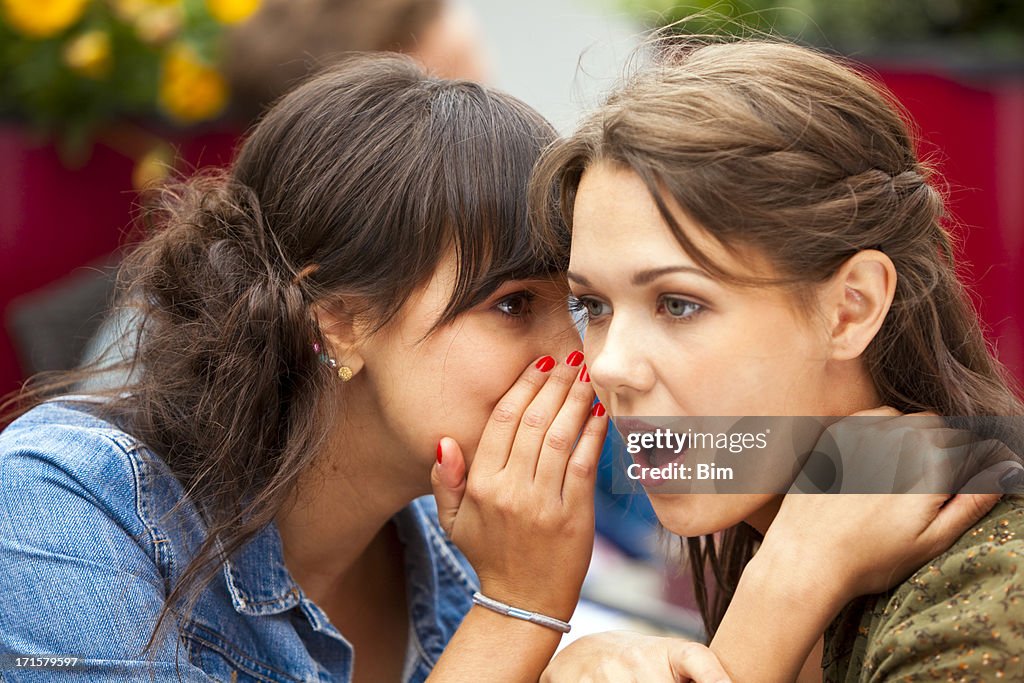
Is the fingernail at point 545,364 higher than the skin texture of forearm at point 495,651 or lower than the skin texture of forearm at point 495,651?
higher

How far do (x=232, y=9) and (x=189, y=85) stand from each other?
0.34 metres

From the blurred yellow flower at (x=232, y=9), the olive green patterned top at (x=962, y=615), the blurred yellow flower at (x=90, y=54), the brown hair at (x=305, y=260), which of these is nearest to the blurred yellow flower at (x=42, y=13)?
the blurred yellow flower at (x=90, y=54)

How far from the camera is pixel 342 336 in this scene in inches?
67.9

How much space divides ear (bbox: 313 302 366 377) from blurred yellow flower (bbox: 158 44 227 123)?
5.88ft

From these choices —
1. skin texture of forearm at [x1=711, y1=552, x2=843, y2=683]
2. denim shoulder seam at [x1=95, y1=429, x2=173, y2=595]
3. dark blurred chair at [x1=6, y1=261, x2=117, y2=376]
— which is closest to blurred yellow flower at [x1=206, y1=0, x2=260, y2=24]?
dark blurred chair at [x1=6, y1=261, x2=117, y2=376]

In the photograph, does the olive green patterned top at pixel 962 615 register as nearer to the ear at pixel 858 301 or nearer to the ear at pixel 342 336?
the ear at pixel 858 301

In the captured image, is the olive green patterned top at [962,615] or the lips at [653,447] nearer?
the olive green patterned top at [962,615]

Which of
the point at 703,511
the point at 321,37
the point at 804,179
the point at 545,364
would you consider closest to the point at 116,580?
the point at 545,364

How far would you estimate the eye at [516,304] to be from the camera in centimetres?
169

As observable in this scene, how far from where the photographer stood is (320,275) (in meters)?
1.71

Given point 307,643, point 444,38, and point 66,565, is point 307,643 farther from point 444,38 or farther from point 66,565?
point 444,38

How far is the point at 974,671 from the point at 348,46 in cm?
246

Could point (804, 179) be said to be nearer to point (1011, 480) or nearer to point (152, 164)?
point (1011, 480)

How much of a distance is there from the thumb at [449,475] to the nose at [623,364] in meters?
0.35
